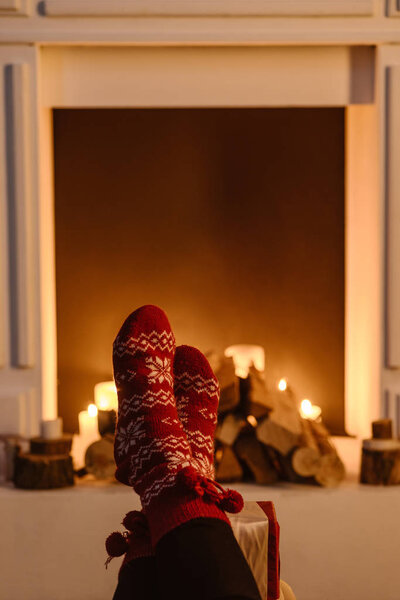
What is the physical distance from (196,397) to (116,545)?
0.46 meters

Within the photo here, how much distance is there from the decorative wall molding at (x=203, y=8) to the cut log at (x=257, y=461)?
101cm

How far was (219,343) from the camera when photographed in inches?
84.0

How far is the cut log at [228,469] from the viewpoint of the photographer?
5.57 ft

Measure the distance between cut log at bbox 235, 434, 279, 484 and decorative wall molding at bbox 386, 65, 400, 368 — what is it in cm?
38

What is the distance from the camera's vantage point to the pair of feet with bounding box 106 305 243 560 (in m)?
1.04

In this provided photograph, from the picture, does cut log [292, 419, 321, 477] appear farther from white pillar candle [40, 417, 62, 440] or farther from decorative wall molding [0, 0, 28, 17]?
decorative wall molding [0, 0, 28, 17]

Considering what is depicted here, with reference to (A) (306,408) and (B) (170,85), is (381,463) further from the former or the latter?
(B) (170,85)

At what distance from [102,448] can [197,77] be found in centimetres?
91

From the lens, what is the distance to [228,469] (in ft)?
5.58

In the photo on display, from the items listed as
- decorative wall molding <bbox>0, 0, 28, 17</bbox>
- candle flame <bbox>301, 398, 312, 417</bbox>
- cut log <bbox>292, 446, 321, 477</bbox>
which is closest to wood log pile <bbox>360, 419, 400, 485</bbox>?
cut log <bbox>292, 446, 321, 477</bbox>

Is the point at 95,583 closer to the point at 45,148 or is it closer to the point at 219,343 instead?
the point at 219,343

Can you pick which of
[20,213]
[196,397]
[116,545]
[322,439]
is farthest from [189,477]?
[20,213]

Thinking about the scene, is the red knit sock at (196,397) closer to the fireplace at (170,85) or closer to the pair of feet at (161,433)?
the pair of feet at (161,433)

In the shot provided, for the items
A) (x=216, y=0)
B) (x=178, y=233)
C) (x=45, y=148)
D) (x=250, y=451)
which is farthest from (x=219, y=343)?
(x=216, y=0)
